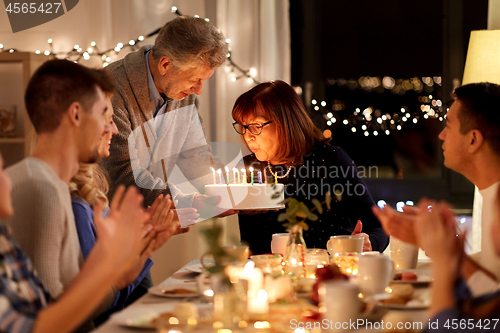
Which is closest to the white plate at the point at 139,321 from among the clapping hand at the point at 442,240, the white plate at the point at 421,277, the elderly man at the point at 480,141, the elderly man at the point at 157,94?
the clapping hand at the point at 442,240

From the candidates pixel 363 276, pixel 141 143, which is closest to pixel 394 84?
pixel 141 143

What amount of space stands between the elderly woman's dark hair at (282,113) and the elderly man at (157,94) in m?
0.28

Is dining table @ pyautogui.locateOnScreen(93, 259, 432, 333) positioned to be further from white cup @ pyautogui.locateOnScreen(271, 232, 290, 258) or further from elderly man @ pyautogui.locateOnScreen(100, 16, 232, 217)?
elderly man @ pyautogui.locateOnScreen(100, 16, 232, 217)

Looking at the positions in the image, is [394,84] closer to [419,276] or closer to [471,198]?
[471,198]

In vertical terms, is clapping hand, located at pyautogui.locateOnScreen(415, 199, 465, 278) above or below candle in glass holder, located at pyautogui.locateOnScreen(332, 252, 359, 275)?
above

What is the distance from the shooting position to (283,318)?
3.92 ft

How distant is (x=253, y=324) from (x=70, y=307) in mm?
416

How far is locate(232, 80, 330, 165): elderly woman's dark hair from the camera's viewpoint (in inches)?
101

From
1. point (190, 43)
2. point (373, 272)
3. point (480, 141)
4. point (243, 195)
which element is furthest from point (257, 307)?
point (190, 43)

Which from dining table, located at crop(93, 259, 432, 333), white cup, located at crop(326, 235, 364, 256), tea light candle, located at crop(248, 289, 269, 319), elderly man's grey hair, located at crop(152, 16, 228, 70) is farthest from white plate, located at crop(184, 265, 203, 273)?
elderly man's grey hair, located at crop(152, 16, 228, 70)

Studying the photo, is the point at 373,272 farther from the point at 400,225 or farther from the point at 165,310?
the point at 165,310

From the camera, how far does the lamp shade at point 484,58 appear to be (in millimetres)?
2846

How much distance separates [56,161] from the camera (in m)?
1.42

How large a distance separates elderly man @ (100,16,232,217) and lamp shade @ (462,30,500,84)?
146cm
